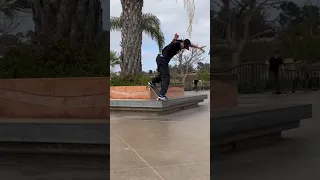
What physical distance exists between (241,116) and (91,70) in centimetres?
135

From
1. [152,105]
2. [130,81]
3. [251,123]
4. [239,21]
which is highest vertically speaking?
[239,21]

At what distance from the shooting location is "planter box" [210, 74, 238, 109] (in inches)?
130

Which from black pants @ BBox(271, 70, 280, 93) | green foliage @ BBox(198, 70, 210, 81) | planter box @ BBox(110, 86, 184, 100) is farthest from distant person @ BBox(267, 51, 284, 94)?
green foliage @ BBox(198, 70, 210, 81)

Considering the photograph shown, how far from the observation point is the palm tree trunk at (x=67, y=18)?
11.1 feet

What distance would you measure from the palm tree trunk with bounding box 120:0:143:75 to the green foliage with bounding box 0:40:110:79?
36.6 ft

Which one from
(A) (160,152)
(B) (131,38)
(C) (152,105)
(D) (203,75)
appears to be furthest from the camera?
(D) (203,75)

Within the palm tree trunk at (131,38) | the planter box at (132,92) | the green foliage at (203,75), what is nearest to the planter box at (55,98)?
the planter box at (132,92)

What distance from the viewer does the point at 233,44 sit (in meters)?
3.29

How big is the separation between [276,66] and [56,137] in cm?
199

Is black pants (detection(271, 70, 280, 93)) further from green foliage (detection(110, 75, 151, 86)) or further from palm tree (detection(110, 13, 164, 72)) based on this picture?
palm tree (detection(110, 13, 164, 72))

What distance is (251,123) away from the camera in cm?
336

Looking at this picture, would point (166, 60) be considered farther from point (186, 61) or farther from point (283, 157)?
point (186, 61)

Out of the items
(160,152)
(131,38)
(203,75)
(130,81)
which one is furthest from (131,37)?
(203,75)

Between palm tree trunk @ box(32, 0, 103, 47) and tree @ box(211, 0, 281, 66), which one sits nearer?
tree @ box(211, 0, 281, 66)
